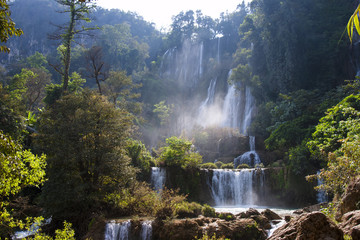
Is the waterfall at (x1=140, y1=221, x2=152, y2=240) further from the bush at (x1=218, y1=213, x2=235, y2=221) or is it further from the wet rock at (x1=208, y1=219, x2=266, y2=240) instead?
the bush at (x1=218, y1=213, x2=235, y2=221)

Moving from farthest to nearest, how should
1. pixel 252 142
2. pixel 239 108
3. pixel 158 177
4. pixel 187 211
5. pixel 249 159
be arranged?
pixel 239 108
pixel 252 142
pixel 249 159
pixel 158 177
pixel 187 211

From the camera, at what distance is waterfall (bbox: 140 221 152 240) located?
411 inches

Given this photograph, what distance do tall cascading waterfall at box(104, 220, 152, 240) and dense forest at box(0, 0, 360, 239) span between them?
769mm

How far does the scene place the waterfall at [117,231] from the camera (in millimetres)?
10578

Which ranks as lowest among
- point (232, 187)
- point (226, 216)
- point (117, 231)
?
point (117, 231)

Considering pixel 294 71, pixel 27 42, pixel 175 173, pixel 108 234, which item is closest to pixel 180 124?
pixel 294 71

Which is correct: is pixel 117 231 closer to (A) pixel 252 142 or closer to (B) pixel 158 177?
(B) pixel 158 177

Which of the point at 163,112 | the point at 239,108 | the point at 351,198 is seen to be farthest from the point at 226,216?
the point at 163,112

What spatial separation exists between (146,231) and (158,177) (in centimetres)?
849

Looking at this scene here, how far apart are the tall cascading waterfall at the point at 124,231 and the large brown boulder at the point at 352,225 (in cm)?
727

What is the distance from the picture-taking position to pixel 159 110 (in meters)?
42.6

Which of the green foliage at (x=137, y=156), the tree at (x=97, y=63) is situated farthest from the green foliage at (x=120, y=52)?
the green foliage at (x=137, y=156)

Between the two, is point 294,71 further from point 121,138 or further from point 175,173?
point 121,138

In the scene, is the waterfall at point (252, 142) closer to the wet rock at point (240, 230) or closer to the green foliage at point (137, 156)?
the green foliage at point (137, 156)
